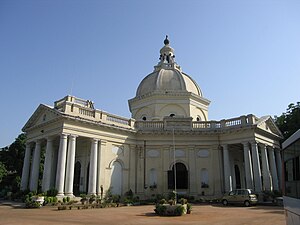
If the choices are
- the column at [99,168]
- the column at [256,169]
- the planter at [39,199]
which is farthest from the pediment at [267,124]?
the planter at [39,199]

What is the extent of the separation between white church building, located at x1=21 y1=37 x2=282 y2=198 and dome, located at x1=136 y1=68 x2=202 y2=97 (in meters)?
7.04

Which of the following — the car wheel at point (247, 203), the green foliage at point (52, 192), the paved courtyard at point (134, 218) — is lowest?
the paved courtyard at point (134, 218)

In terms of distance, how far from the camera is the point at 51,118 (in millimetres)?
26391

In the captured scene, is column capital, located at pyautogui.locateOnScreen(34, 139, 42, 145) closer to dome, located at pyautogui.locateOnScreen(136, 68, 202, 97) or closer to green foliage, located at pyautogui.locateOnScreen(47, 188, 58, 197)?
green foliage, located at pyautogui.locateOnScreen(47, 188, 58, 197)

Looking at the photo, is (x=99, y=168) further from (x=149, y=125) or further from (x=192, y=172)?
(x=192, y=172)

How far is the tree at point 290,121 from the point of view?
34.9 meters

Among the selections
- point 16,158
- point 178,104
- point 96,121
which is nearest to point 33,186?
point 96,121

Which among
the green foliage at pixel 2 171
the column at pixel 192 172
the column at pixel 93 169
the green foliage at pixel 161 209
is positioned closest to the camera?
the green foliage at pixel 161 209

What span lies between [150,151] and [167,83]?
10557mm

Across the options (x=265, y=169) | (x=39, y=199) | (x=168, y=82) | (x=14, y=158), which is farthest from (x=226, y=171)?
(x=14, y=158)

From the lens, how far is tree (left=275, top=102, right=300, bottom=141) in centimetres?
3494

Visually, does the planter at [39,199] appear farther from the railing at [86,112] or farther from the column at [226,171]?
the column at [226,171]

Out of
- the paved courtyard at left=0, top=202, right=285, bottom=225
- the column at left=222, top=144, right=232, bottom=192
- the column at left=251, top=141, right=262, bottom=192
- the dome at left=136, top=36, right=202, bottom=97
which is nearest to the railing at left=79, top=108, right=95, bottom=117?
the dome at left=136, top=36, right=202, bottom=97

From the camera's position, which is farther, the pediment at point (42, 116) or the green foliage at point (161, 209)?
the pediment at point (42, 116)
